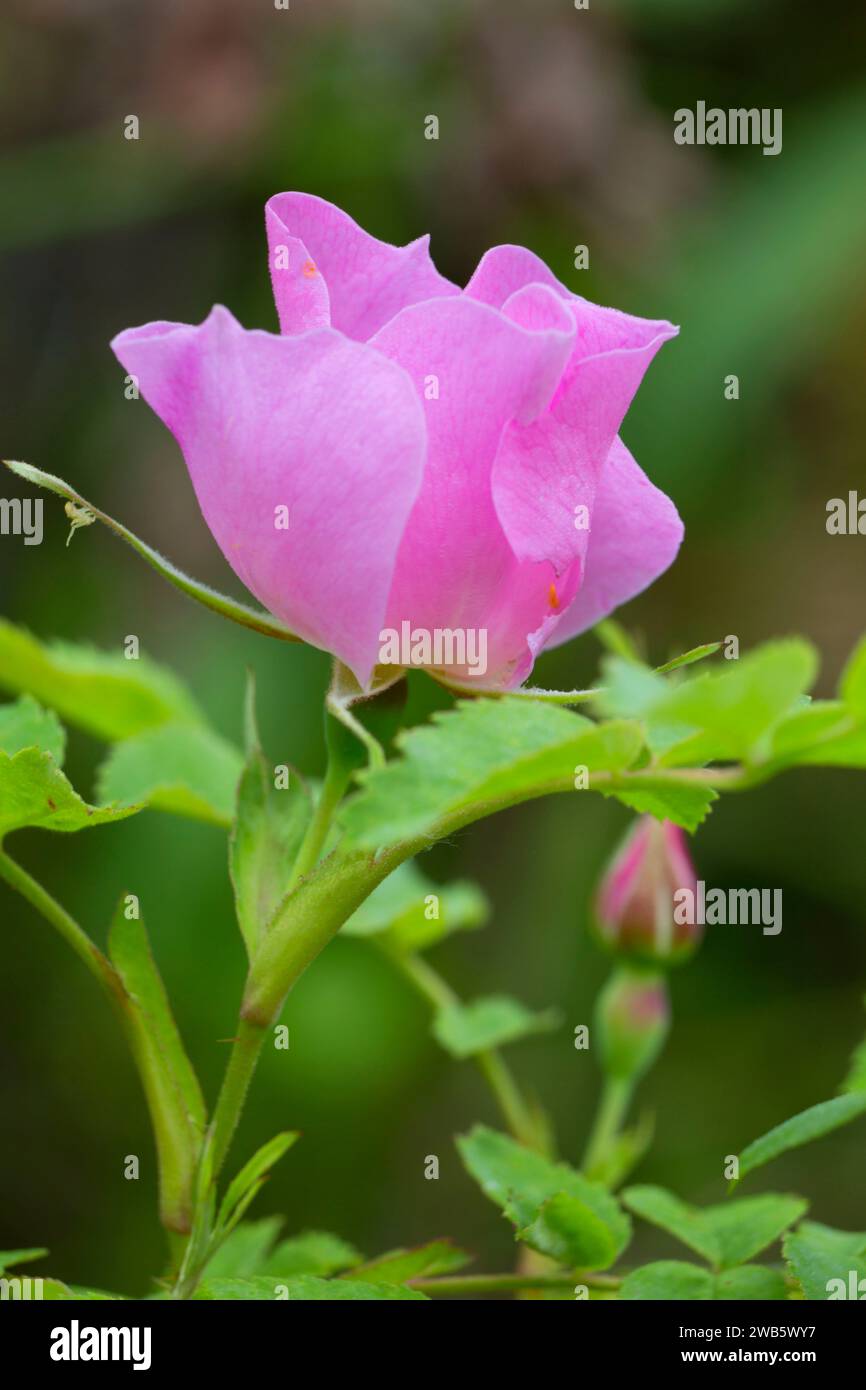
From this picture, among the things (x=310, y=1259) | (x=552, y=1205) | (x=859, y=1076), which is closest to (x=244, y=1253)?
(x=310, y=1259)

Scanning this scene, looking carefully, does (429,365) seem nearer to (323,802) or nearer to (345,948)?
(323,802)

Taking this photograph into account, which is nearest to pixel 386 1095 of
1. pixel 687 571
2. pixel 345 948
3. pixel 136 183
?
pixel 345 948

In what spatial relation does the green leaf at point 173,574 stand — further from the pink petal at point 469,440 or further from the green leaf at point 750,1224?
the green leaf at point 750,1224

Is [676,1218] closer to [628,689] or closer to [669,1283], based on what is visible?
[669,1283]

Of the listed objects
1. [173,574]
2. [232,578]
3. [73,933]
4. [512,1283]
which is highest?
[232,578]

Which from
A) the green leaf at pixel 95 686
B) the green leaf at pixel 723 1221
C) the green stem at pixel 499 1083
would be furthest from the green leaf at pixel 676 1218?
the green leaf at pixel 95 686

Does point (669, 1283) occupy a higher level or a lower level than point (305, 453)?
lower

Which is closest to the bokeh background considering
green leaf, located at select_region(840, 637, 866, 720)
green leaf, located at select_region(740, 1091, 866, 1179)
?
green leaf, located at select_region(740, 1091, 866, 1179)
